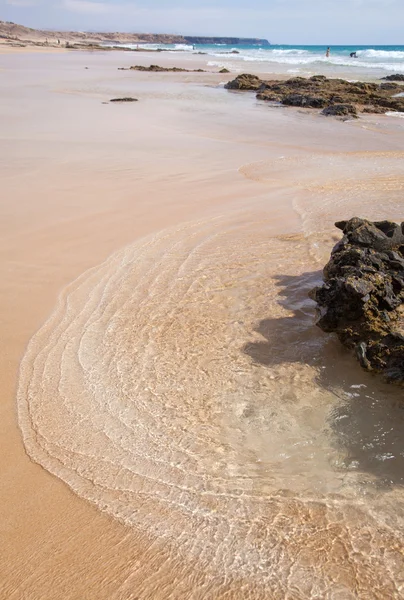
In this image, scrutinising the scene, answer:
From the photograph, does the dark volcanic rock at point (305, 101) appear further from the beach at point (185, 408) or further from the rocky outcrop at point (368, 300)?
the rocky outcrop at point (368, 300)

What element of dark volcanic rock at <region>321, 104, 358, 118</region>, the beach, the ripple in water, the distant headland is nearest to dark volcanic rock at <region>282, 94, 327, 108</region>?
dark volcanic rock at <region>321, 104, 358, 118</region>

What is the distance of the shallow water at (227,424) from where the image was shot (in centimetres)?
208

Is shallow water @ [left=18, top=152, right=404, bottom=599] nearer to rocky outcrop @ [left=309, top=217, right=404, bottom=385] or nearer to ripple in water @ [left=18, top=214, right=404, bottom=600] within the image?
ripple in water @ [left=18, top=214, right=404, bottom=600]

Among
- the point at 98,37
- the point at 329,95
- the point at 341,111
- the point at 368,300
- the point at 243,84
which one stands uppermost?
the point at 98,37

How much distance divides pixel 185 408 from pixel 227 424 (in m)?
0.29

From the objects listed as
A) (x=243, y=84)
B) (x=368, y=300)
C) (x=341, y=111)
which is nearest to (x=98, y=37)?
(x=243, y=84)

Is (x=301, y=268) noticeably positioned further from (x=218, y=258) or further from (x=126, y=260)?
(x=126, y=260)

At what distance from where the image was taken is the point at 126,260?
492cm

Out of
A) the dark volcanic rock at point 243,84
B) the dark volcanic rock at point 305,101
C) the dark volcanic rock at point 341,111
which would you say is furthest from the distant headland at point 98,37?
the dark volcanic rock at point 341,111

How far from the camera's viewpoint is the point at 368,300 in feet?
11.3

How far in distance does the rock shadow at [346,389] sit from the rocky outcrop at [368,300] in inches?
4.1

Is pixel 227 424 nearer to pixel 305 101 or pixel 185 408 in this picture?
pixel 185 408

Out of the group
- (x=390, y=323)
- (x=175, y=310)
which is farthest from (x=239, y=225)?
(x=390, y=323)

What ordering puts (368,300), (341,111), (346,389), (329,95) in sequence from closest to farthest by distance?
(346,389) < (368,300) < (341,111) < (329,95)
